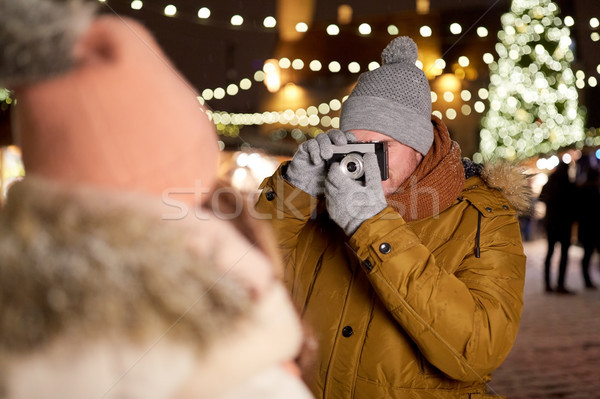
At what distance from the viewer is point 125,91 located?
619 mm

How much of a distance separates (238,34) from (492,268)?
92cm

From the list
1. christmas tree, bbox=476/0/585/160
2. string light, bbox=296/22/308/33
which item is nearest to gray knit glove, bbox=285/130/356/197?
string light, bbox=296/22/308/33

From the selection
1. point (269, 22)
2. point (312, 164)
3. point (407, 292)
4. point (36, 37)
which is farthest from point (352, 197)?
point (36, 37)

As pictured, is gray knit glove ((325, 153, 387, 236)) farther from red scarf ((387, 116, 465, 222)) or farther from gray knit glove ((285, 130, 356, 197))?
red scarf ((387, 116, 465, 222))

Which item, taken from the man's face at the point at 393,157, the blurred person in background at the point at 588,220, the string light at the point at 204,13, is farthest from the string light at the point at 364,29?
the blurred person in background at the point at 588,220

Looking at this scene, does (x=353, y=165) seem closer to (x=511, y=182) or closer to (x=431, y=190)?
(x=431, y=190)

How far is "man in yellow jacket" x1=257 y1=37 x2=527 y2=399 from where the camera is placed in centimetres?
129

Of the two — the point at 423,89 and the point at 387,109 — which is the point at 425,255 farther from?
the point at 423,89

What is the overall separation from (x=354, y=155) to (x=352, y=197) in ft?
0.36

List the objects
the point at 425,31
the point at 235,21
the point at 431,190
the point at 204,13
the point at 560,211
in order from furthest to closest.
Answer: the point at 560,211 → the point at 425,31 → the point at 431,190 → the point at 235,21 → the point at 204,13

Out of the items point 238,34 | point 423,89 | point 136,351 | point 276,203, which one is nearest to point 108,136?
point 136,351

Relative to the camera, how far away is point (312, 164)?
137 cm

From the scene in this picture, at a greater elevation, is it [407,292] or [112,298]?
[112,298]

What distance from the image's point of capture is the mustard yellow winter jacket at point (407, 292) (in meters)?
1.29
